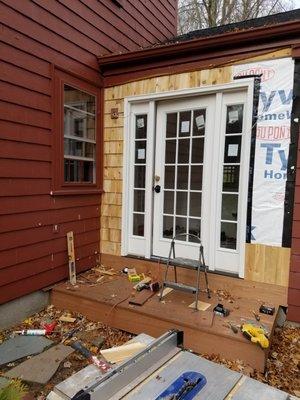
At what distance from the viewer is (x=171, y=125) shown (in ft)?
13.5

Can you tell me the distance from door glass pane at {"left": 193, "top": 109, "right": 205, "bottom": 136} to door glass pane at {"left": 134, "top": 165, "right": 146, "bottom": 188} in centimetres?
85

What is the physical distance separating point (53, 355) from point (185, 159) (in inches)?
102

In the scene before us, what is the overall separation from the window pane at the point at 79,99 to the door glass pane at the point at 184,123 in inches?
47.9

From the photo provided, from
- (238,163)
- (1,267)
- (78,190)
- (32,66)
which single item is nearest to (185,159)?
(238,163)

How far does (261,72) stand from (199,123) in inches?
34.6

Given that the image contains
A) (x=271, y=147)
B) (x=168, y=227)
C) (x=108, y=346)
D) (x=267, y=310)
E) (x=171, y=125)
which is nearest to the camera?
(x=108, y=346)

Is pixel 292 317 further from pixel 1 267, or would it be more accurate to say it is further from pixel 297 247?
pixel 1 267

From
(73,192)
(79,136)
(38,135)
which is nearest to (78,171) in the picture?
(73,192)

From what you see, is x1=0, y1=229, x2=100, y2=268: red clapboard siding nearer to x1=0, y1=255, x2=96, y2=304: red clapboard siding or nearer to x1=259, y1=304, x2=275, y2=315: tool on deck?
x1=0, y1=255, x2=96, y2=304: red clapboard siding

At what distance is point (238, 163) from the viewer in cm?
363

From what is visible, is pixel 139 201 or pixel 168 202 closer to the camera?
pixel 168 202

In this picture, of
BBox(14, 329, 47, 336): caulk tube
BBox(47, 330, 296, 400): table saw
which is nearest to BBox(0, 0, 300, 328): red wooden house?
BBox(14, 329, 47, 336): caulk tube

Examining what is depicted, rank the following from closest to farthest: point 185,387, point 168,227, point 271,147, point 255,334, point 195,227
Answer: point 185,387
point 255,334
point 271,147
point 195,227
point 168,227

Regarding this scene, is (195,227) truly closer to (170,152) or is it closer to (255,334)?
(170,152)
